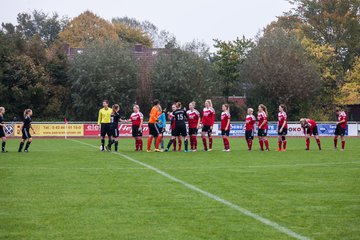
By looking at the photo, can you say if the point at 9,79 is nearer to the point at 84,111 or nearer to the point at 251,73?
the point at 84,111

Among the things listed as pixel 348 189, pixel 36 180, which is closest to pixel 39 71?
pixel 36 180

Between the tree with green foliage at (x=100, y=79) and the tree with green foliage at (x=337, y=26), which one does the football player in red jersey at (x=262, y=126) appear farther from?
the tree with green foliage at (x=337, y=26)

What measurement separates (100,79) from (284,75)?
57.6 ft

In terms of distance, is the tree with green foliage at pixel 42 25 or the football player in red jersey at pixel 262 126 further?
the tree with green foliage at pixel 42 25

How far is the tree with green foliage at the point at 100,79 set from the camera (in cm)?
5728

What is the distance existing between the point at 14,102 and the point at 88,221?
159ft

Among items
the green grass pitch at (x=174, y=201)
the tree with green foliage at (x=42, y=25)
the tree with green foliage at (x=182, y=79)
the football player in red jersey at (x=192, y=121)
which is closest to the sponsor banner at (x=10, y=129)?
the tree with green foliage at (x=182, y=79)

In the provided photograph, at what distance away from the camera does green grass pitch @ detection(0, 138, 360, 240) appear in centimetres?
793

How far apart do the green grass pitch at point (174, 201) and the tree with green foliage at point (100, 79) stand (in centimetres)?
3953

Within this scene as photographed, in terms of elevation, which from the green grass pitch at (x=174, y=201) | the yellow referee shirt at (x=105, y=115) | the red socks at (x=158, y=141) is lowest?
the green grass pitch at (x=174, y=201)

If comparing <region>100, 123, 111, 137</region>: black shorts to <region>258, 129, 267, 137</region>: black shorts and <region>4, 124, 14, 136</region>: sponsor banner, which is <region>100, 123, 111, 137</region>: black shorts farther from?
<region>4, 124, 14, 136</region>: sponsor banner

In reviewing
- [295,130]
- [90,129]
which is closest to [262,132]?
[295,130]

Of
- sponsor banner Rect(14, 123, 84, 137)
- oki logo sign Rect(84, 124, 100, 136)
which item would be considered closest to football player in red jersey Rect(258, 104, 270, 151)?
oki logo sign Rect(84, 124, 100, 136)

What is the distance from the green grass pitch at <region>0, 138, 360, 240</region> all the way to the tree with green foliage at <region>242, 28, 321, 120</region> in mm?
41573
